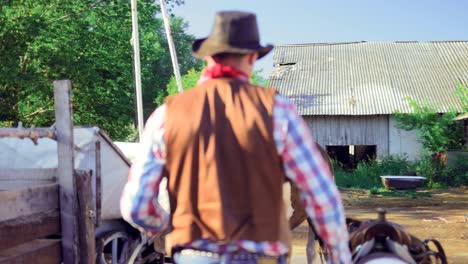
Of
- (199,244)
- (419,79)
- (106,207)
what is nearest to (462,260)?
(106,207)

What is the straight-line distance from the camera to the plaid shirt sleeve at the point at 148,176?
7.86 feet

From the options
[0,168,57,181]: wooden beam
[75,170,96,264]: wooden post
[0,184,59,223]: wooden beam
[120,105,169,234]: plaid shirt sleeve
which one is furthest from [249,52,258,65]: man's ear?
[0,168,57,181]: wooden beam

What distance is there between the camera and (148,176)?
7.97 ft

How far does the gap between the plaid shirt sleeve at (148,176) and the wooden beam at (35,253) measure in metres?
1.10

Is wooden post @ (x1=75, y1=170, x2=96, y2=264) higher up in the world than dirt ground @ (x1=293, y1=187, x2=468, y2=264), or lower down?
higher up

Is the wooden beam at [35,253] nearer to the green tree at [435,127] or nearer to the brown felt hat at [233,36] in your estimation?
the brown felt hat at [233,36]

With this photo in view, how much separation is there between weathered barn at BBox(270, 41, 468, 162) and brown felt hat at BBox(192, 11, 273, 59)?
2498 centimetres

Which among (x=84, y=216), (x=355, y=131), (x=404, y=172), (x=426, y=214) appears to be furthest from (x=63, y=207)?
(x=355, y=131)

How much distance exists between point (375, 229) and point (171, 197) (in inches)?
86.7

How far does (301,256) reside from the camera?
9.31 meters

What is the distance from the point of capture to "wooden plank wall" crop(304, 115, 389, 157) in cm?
2742

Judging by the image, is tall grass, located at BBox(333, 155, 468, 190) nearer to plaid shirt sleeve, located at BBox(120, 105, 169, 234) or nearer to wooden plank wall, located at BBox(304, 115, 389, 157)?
wooden plank wall, located at BBox(304, 115, 389, 157)

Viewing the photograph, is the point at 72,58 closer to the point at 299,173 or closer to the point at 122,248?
the point at 122,248

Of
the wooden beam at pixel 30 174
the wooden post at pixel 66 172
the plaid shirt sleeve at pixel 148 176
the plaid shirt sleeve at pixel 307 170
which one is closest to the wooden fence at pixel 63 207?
the wooden post at pixel 66 172
